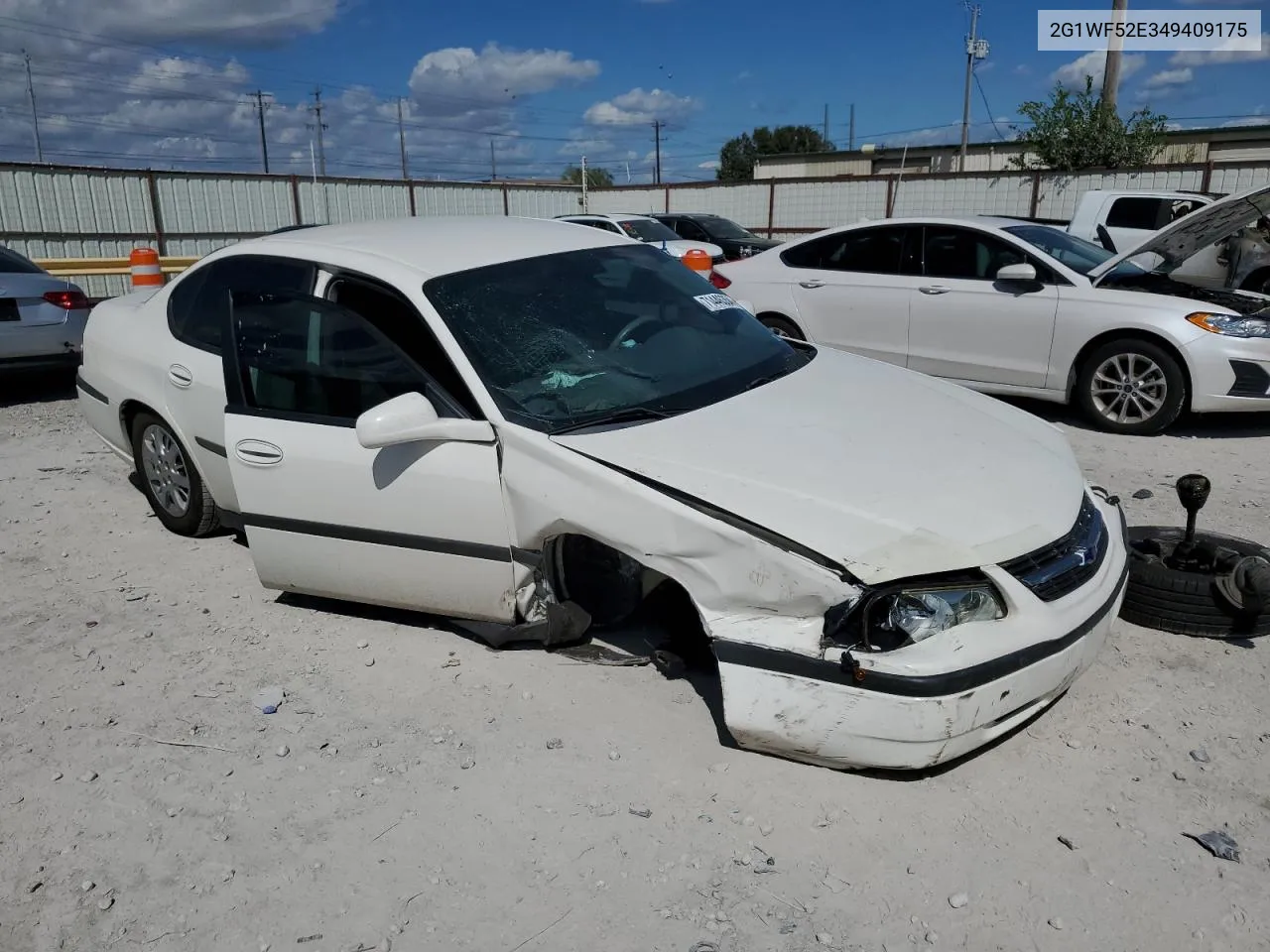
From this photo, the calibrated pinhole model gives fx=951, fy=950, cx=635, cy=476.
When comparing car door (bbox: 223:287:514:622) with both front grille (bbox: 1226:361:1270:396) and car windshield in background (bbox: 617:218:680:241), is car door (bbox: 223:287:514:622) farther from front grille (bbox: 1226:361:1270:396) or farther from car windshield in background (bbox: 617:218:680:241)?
car windshield in background (bbox: 617:218:680:241)

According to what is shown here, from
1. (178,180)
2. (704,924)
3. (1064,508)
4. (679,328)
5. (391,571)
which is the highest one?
(178,180)

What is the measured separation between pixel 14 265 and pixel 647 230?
32.5 ft

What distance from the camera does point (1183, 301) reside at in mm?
6648

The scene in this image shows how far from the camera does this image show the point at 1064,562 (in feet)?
9.61

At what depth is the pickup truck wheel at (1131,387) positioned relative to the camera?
21.7ft

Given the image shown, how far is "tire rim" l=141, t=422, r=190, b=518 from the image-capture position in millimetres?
4840

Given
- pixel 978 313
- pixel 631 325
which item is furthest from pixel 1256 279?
pixel 631 325

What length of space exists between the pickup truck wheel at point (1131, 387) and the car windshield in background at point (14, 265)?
909cm

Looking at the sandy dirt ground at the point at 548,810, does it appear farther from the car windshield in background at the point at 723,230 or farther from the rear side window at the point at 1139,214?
the car windshield in background at the point at 723,230

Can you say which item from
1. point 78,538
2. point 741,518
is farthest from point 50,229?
point 741,518

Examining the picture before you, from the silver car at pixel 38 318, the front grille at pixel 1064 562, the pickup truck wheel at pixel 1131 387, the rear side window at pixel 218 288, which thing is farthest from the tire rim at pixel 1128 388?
the silver car at pixel 38 318

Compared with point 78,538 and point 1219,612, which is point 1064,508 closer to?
point 1219,612

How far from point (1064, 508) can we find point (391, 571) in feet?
7.79

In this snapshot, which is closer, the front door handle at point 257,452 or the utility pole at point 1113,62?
the front door handle at point 257,452
